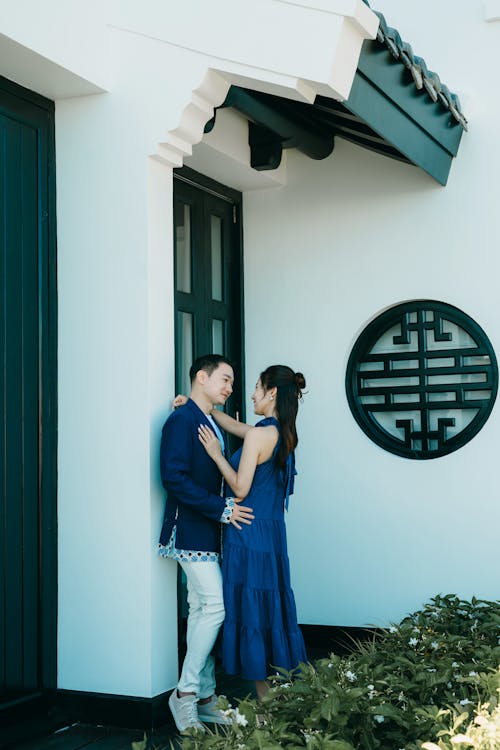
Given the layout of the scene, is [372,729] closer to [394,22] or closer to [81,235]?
[81,235]

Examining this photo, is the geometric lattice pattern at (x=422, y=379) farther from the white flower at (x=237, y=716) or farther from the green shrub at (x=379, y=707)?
the white flower at (x=237, y=716)

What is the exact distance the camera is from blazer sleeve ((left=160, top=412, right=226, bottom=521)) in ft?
12.9

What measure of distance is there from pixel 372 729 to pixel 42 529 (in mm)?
1979

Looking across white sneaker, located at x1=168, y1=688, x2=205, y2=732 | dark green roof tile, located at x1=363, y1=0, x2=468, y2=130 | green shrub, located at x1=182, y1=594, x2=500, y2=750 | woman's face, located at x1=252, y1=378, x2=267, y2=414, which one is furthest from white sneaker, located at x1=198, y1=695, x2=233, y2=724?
dark green roof tile, located at x1=363, y1=0, x2=468, y2=130

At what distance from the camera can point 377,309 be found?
5469 millimetres

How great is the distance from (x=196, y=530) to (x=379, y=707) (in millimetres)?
1601

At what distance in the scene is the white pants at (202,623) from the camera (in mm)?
3941

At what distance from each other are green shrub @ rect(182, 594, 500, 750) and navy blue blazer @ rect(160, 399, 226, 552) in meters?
0.95

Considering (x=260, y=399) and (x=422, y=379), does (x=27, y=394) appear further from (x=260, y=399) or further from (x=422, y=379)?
(x=422, y=379)

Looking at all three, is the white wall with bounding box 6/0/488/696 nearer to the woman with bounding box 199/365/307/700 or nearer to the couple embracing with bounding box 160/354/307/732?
the couple embracing with bounding box 160/354/307/732

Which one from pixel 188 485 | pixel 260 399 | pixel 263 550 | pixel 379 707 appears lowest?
pixel 379 707

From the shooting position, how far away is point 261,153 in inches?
211

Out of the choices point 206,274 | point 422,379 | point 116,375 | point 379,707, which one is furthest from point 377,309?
point 379,707

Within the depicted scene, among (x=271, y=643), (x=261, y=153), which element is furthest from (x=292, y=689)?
(x=261, y=153)
